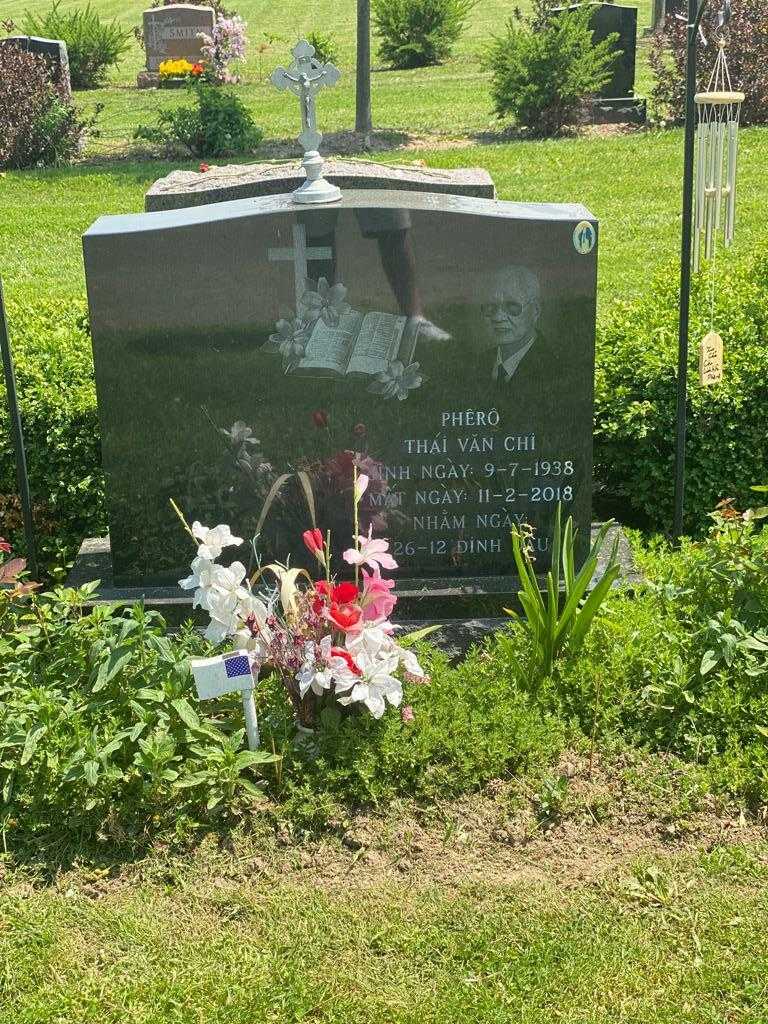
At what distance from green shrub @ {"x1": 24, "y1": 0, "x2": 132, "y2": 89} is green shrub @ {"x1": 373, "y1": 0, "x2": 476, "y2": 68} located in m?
4.42

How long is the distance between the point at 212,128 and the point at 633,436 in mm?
9903

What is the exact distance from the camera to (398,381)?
16.3 feet

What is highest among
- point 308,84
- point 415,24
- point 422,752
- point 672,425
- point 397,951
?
point 415,24

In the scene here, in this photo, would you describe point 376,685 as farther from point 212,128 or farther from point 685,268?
point 212,128

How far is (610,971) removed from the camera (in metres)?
3.44

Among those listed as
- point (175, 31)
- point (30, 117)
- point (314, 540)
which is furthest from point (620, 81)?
point (314, 540)

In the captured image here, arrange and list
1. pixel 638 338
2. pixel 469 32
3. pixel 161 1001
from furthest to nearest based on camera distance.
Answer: pixel 469 32, pixel 638 338, pixel 161 1001

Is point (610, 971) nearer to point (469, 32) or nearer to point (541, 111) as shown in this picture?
point (541, 111)

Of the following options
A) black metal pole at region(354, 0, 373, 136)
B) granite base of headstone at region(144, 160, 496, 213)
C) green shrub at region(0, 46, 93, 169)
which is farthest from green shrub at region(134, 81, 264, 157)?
granite base of headstone at region(144, 160, 496, 213)

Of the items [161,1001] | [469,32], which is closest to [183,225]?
[161,1001]

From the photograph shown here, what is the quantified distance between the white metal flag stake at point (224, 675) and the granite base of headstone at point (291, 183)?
10.1ft

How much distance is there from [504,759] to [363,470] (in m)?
1.45

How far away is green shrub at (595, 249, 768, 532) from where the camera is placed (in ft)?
18.7

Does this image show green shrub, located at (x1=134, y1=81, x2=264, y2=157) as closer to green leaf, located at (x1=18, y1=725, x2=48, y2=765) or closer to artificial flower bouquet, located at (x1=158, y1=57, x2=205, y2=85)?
artificial flower bouquet, located at (x1=158, y1=57, x2=205, y2=85)
